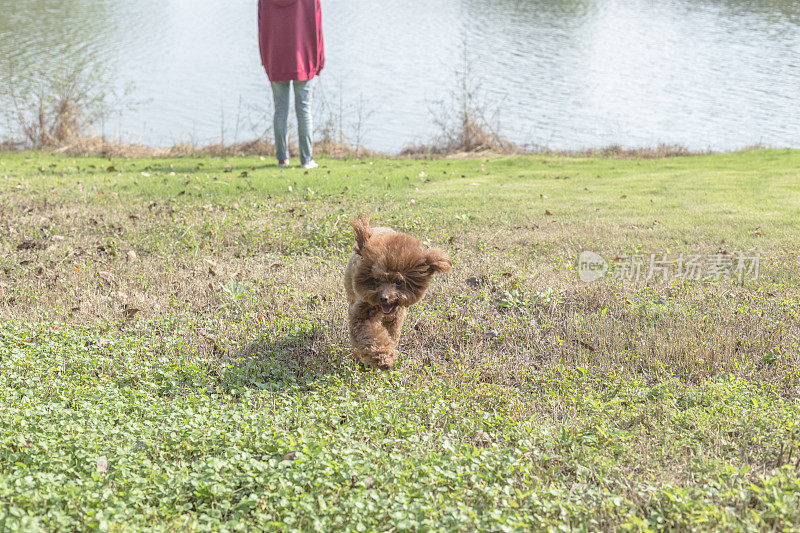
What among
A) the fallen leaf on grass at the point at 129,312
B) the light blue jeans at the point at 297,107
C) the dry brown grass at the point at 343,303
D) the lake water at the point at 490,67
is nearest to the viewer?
the dry brown grass at the point at 343,303

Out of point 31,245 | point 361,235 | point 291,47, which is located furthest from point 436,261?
point 291,47

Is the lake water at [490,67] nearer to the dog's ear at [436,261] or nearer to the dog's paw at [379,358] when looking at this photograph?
the dog's paw at [379,358]

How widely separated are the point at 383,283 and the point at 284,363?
1.23 m

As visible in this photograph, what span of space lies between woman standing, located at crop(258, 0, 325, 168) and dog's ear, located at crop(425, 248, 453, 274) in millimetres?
7799

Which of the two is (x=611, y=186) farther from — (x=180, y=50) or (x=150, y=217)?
(x=180, y=50)

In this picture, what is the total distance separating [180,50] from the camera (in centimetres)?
2659

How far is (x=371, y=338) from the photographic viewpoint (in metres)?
5.00
